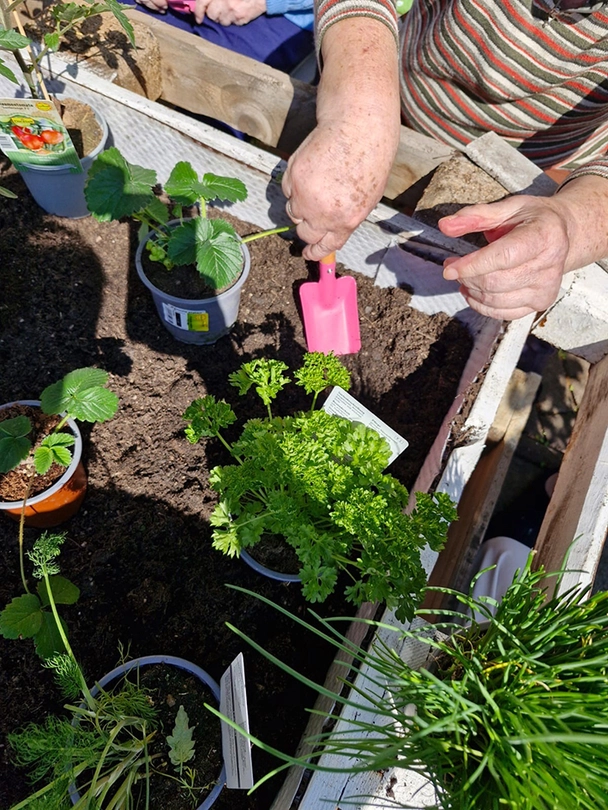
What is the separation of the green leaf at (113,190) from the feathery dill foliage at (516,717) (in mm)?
1233

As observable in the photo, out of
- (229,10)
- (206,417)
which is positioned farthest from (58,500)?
(229,10)

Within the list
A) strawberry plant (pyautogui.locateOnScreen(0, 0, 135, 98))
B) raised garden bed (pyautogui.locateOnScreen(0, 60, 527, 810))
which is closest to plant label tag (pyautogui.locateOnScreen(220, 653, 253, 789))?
raised garden bed (pyautogui.locateOnScreen(0, 60, 527, 810))

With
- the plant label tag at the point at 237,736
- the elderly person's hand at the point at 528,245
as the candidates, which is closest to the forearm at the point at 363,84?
the elderly person's hand at the point at 528,245

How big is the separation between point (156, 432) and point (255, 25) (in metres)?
1.79

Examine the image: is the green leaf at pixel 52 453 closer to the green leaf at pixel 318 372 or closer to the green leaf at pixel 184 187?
the green leaf at pixel 318 372

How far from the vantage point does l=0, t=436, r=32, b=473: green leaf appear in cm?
124

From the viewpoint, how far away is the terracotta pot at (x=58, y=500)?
1335 mm

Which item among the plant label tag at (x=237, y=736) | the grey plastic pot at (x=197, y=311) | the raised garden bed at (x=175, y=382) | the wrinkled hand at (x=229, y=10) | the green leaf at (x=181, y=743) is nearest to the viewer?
the plant label tag at (x=237, y=736)

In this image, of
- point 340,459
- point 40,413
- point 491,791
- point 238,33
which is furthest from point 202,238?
point 491,791

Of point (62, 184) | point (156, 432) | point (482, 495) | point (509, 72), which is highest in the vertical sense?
point (509, 72)

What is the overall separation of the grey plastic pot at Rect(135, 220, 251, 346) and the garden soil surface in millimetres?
66

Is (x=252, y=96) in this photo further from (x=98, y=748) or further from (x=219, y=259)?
(x=98, y=748)

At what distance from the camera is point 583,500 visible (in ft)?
4.18

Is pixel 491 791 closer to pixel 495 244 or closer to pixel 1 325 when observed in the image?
pixel 495 244
